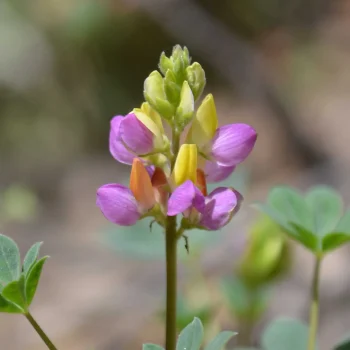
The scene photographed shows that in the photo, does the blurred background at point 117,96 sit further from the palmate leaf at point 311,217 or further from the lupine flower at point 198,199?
the lupine flower at point 198,199

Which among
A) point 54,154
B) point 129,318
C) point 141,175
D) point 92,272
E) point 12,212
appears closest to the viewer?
point 141,175

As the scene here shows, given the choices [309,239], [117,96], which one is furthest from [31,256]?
[117,96]

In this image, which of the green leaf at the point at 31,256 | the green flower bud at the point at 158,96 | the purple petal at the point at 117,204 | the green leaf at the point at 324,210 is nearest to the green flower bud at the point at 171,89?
the green flower bud at the point at 158,96

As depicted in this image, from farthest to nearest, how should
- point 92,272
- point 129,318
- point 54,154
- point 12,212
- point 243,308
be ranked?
point 54,154 < point 12,212 < point 92,272 < point 129,318 < point 243,308

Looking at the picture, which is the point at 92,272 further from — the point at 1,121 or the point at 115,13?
the point at 115,13

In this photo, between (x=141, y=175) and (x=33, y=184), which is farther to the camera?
(x=33, y=184)

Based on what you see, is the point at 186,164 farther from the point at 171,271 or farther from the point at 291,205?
the point at 291,205

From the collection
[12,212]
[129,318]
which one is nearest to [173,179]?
[129,318]
